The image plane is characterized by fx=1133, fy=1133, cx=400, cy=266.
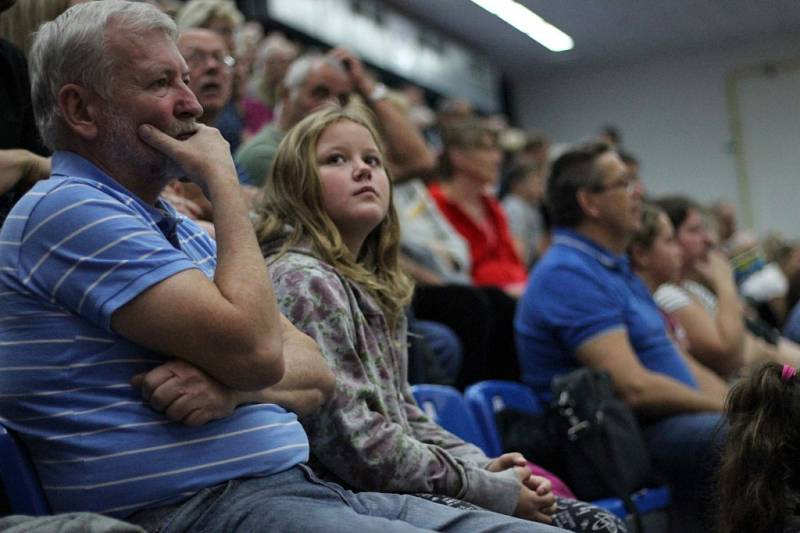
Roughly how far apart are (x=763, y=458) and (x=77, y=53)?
120cm

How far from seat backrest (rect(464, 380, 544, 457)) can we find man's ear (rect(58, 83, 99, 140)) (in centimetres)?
145

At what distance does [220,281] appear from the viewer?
1.50m

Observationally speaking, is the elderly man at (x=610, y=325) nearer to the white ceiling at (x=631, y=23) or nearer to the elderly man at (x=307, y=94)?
the white ceiling at (x=631, y=23)

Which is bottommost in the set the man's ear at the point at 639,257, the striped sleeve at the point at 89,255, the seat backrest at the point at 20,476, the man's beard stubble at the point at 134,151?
the seat backrest at the point at 20,476

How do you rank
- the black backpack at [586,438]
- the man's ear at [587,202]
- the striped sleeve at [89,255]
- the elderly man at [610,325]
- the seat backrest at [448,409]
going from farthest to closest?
the man's ear at [587,202], the elderly man at [610,325], the black backpack at [586,438], the seat backrest at [448,409], the striped sleeve at [89,255]

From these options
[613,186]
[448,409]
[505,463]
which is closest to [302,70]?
[613,186]

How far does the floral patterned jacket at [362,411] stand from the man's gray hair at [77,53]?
510 mm

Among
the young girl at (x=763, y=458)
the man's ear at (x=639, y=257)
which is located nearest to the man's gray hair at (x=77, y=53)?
the young girl at (x=763, y=458)

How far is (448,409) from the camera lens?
260 cm

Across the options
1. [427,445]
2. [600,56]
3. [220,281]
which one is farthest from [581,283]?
[600,56]

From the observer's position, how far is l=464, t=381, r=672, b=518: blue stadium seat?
109 inches

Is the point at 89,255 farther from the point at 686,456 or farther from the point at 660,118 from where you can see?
the point at 660,118

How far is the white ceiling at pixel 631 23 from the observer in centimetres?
379

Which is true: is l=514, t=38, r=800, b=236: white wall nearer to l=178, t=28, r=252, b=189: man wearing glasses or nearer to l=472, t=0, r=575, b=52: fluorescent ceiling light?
l=472, t=0, r=575, b=52: fluorescent ceiling light
